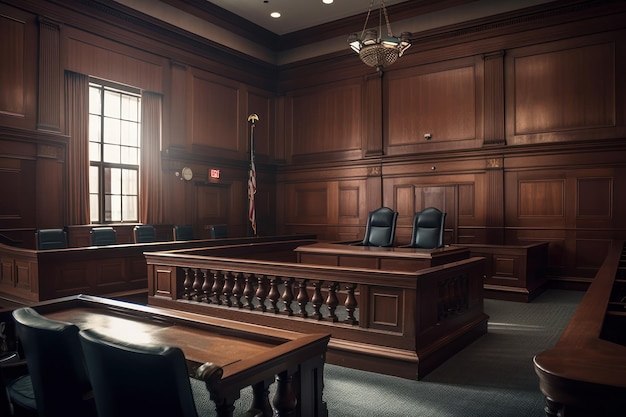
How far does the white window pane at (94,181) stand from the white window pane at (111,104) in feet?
3.13

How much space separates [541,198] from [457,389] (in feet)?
17.9

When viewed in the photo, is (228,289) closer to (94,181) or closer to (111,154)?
(94,181)

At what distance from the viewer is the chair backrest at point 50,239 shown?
18.4 feet

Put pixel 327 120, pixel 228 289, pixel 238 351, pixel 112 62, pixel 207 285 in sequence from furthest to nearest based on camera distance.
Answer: pixel 327 120 → pixel 112 62 → pixel 207 285 → pixel 228 289 → pixel 238 351

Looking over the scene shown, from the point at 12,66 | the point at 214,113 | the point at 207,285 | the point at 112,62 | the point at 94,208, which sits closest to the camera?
the point at 207,285

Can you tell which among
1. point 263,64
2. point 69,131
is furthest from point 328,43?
point 69,131

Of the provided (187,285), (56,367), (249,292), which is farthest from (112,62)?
(56,367)

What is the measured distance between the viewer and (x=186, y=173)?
331 inches

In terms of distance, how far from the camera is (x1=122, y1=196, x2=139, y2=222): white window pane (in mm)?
7684

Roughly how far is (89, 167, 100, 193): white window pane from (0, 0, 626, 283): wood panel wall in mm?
543

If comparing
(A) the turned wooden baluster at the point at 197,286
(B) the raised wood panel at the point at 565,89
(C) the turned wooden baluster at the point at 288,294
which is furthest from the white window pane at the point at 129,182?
(B) the raised wood panel at the point at 565,89

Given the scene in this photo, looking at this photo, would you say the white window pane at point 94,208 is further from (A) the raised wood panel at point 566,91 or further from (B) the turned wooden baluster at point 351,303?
(A) the raised wood panel at point 566,91

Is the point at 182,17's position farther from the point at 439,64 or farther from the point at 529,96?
the point at 529,96

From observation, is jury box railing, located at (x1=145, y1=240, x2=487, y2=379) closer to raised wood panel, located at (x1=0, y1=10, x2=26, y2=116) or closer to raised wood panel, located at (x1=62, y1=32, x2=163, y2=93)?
raised wood panel, located at (x1=0, y1=10, x2=26, y2=116)
